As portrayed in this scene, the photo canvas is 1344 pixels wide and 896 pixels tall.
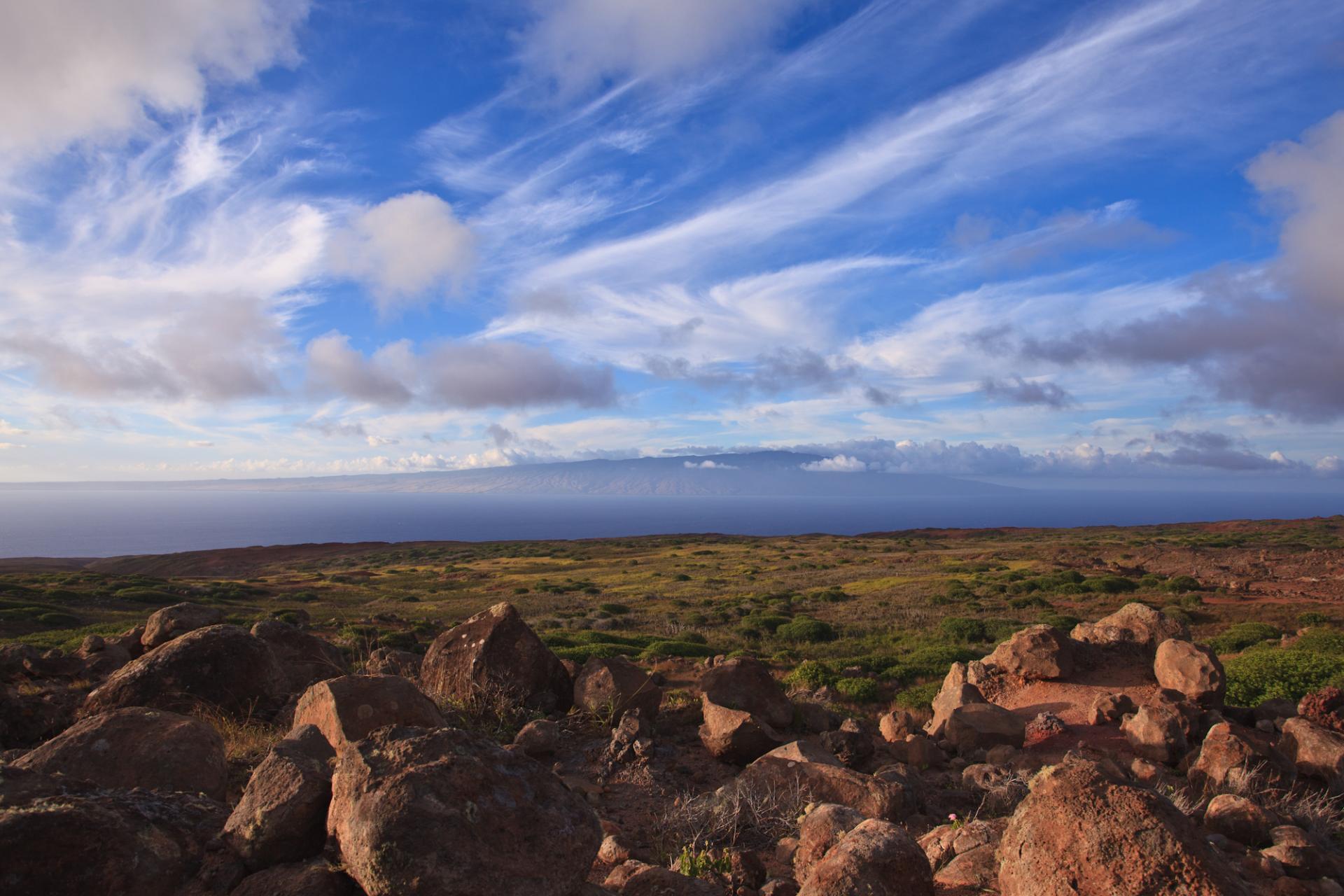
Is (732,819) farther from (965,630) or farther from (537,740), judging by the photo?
(965,630)

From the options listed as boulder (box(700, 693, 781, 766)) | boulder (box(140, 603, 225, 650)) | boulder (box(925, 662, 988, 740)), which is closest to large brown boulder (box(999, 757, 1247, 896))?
boulder (box(700, 693, 781, 766))

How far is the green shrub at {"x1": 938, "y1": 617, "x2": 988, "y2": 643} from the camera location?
2505 cm

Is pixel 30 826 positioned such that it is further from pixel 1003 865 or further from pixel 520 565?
pixel 520 565

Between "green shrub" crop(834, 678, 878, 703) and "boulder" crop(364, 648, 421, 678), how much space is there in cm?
958

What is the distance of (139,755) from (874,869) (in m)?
6.28

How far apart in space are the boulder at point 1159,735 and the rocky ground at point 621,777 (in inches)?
1.4

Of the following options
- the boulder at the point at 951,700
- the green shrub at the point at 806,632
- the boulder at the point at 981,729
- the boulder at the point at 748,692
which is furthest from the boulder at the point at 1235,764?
the green shrub at the point at 806,632

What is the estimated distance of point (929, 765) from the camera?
975 cm

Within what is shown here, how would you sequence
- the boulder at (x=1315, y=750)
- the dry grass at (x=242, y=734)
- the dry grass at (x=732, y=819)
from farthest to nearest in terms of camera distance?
the boulder at (x=1315, y=750)
the dry grass at (x=242, y=734)
the dry grass at (x=732, y=819)

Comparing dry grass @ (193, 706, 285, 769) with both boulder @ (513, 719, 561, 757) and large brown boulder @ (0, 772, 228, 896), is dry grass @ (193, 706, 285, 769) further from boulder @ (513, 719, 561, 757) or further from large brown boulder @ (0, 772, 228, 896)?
large brown boulder @ (0, 772, 228, 896)

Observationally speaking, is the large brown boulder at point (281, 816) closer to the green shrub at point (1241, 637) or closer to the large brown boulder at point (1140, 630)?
the large brown boulder at point (1140, 630)

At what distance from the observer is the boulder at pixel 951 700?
11.6 m

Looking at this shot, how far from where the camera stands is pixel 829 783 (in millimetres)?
7648

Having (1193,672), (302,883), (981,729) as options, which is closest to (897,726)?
(981,729)
